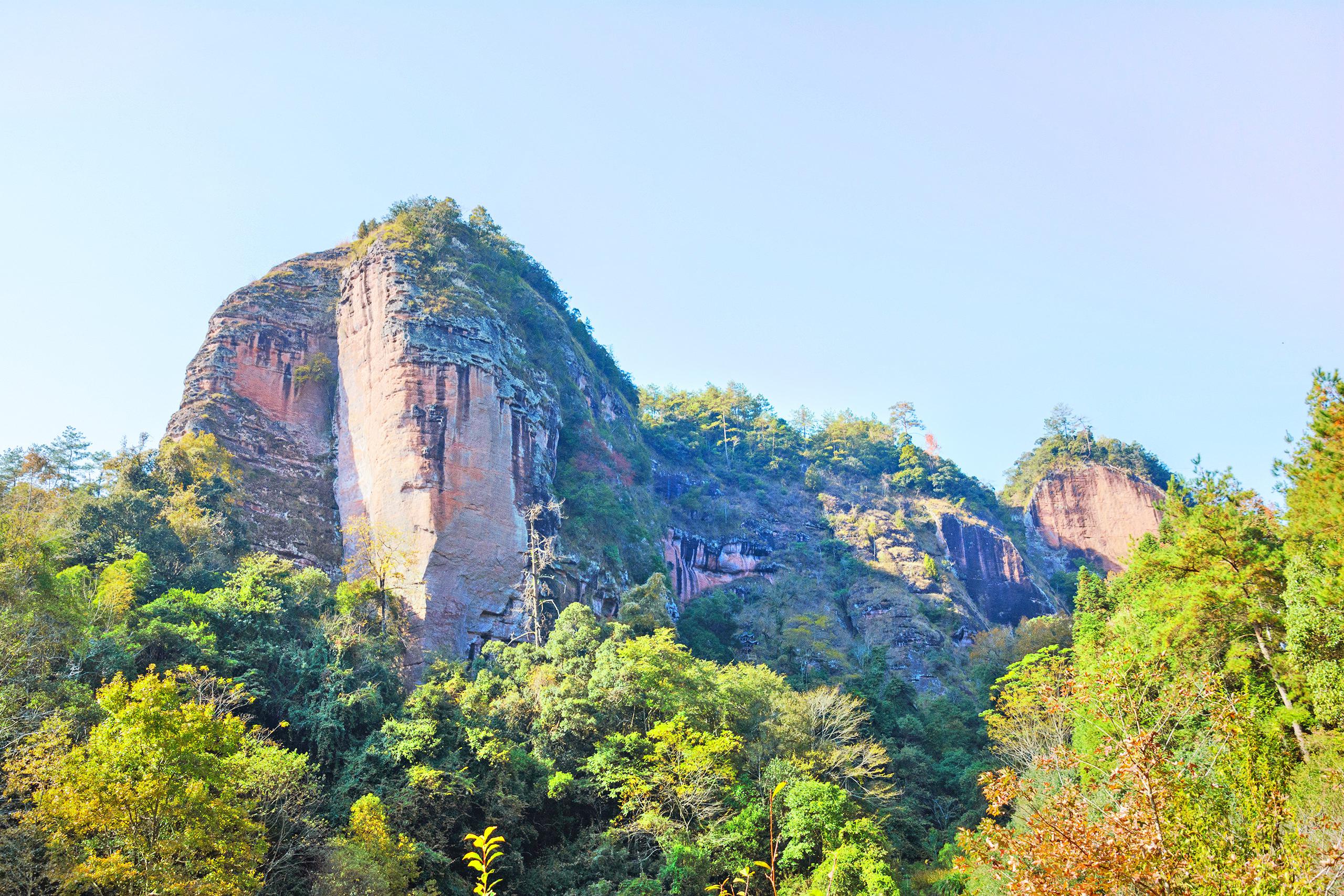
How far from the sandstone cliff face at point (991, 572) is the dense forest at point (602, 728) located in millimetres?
13672

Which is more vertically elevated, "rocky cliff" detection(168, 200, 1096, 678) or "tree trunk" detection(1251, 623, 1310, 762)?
"rocky cliff" detection(168, 200, 1096, 678)

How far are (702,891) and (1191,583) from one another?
12966 millimetres

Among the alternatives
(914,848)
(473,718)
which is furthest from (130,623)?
(914,848)

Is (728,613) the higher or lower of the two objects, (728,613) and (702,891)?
the higher

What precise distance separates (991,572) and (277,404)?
40.2 metres

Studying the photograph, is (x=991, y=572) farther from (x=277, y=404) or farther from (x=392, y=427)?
(x=277, y=404)

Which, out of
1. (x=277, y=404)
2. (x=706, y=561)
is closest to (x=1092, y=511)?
(x=706, y=561)

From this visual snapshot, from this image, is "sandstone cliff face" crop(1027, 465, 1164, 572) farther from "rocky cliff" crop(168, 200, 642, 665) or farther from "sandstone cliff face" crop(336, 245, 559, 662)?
"sandstone cliff face" crop(336, 245, 559, 662)

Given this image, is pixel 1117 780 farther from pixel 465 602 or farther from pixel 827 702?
pixel 465 602

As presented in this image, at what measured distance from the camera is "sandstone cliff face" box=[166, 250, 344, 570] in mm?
34250

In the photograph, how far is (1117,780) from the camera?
25.4 feet

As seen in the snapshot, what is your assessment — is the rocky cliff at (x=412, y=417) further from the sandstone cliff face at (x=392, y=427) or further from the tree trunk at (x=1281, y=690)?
the tree trunk at (x=1281, y=690)

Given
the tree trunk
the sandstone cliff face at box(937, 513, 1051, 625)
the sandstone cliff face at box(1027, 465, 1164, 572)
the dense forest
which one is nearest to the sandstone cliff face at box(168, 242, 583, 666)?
the dense forest

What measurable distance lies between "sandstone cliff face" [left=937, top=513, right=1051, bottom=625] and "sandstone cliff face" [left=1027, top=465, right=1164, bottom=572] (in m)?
8.35
